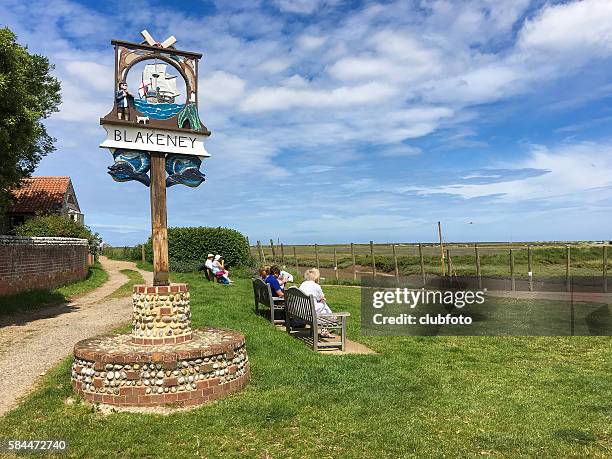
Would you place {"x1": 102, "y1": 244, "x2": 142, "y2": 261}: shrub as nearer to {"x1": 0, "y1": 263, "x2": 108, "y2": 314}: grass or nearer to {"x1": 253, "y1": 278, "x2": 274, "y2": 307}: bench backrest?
{"x1": 0, "y1": 263, "x2": 108, "y2": 314}: grass

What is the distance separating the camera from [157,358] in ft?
15.7

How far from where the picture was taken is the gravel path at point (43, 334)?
5.92 meters

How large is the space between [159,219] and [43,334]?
15.5 feet

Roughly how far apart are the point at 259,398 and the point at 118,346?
166 cm

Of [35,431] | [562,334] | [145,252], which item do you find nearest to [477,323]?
[562,334]

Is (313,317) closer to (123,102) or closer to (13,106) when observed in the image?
(123,102)

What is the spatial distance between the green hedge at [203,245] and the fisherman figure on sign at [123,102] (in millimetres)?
19176

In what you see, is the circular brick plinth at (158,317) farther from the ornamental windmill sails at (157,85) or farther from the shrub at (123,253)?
the shrub at (123,253)

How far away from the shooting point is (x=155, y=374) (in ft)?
15.8

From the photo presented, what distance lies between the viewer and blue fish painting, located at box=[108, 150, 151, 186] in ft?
18.8

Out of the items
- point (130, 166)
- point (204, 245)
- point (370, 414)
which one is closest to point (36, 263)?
point (130, 166)

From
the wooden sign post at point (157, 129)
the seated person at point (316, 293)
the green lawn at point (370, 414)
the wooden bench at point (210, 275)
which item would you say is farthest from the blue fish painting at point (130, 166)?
the wooden bench at point (210, 275)

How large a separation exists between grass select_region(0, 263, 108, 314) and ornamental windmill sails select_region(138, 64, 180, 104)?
7.91m

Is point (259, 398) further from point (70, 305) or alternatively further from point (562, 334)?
point (70, 305)
